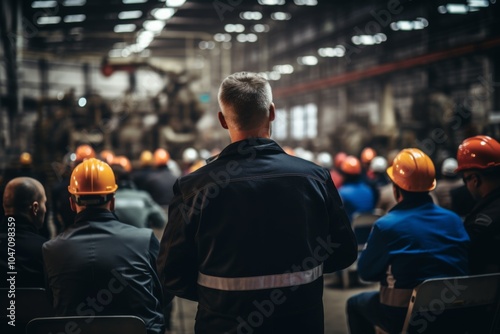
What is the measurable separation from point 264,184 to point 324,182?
0.87 ft

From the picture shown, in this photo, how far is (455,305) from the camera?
2422 mm

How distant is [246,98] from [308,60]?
19305mm

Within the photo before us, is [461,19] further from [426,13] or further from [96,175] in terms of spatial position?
[96,175]

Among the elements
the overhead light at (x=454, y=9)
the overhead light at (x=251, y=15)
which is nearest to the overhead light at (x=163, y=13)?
the overhead light at (x=251, y=15)

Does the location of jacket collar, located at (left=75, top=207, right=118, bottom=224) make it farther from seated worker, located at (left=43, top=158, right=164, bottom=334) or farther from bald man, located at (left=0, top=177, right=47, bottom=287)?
bald man, located at (left=0, top=177, right=47, bottom=287)

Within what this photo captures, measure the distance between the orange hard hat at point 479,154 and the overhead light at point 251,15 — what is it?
1683 centimetres

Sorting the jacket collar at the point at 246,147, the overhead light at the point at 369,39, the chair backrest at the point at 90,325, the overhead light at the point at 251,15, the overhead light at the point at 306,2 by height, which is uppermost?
the overhead light at the point at 306,2

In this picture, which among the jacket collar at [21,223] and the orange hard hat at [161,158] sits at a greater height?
the orange hard hat at [161,158]

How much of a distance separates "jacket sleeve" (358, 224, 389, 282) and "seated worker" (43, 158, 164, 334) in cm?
114

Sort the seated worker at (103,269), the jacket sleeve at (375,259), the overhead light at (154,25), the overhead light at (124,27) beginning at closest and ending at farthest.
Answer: the seated worker at (103,269), the jacket sleeve at (375,259), the overhead light at (154,25), the overhead light at (124,27)

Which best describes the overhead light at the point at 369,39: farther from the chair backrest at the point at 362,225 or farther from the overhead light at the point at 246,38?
the chair backrest at the point at 362,225

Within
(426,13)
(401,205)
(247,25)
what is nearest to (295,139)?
(247,25)

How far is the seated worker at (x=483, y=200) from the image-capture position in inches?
107

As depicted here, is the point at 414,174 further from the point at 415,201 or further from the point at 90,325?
the point at 90,325
